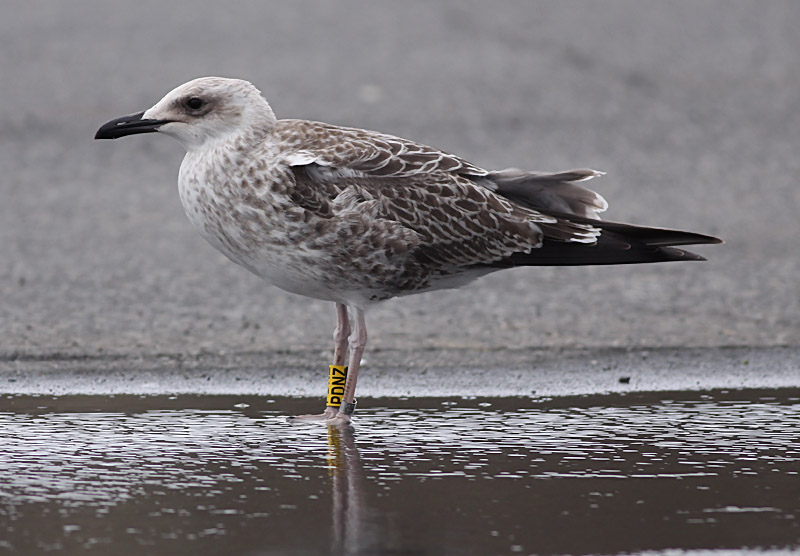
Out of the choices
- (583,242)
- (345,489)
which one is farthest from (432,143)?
(345,489)

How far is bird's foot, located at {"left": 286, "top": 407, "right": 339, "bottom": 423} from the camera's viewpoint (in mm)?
6902

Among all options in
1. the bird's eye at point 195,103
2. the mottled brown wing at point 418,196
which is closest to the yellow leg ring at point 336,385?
the mottled brown wing at point 418,196

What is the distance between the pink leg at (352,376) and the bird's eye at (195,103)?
1.32m

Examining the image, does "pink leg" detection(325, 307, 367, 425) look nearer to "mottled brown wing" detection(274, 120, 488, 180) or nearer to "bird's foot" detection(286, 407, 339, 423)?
"bird's foot" detection(286, 407, 339, 423)

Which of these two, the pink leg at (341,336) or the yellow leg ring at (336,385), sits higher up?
the pink leg at (341,336)

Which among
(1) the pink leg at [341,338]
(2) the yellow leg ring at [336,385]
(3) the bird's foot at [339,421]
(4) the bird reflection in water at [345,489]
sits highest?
(1) the pink leg at [341,338]

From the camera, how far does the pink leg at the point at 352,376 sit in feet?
22.6

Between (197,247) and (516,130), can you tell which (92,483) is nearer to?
(197,247)

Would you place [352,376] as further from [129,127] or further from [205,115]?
[129,127]

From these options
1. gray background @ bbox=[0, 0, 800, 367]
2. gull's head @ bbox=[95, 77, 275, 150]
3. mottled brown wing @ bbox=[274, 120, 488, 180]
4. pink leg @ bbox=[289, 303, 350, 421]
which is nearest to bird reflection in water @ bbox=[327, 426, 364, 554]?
pink leg @ bbox=[289, 303, 350, 421]

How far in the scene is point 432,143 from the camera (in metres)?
14.9

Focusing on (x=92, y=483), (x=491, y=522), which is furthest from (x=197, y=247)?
(x=491, y=522)

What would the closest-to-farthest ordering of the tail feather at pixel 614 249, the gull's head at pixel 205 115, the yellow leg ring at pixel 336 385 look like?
the yellow leg ring at pixel 336 385 → the gull's head at pixel 205 115 → the tail feather at pixel 614 249

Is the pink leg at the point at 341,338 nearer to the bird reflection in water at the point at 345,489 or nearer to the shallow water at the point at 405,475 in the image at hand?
the shallow water at the point at 405,475
